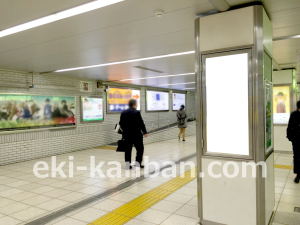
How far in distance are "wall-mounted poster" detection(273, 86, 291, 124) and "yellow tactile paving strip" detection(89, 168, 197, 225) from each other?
4.36 m

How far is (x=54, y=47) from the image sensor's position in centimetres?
476

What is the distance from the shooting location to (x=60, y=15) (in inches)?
125

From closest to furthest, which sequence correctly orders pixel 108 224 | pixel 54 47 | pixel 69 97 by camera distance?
1. pixel 108 224
2. pixel 54 47
3. pixel 69 97

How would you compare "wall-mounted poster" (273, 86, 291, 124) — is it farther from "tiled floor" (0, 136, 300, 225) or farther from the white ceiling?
"tiled floor" (0, 136, 300, 225)

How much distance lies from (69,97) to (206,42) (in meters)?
6.90

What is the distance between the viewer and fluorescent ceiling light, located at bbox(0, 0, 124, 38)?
113 inches

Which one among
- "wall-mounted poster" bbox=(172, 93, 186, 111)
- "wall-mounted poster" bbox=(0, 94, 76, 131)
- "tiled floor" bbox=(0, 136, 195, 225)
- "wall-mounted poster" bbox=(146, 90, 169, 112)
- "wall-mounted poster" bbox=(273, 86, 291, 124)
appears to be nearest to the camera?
"tiled floor" bbox=(0, 136, 195, 225)

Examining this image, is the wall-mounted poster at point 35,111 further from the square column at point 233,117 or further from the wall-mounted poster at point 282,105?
the wall-mounted poster at point 282,105

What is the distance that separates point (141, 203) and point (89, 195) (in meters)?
1.02

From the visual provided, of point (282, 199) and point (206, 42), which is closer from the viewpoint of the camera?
point (206, 42)

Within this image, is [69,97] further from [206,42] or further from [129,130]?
[206,42]

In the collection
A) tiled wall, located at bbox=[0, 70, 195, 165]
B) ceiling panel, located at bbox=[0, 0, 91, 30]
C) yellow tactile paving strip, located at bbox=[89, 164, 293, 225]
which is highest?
ceiling panel, located at bbox=[0, 0, 91, 30]

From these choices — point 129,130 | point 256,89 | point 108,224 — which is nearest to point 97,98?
point 129,130

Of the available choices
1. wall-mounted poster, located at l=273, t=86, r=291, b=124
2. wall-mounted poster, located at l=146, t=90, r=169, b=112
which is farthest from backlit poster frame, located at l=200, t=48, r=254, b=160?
wall-mounted poster, located at l=146, t=90, r=169, b=112
